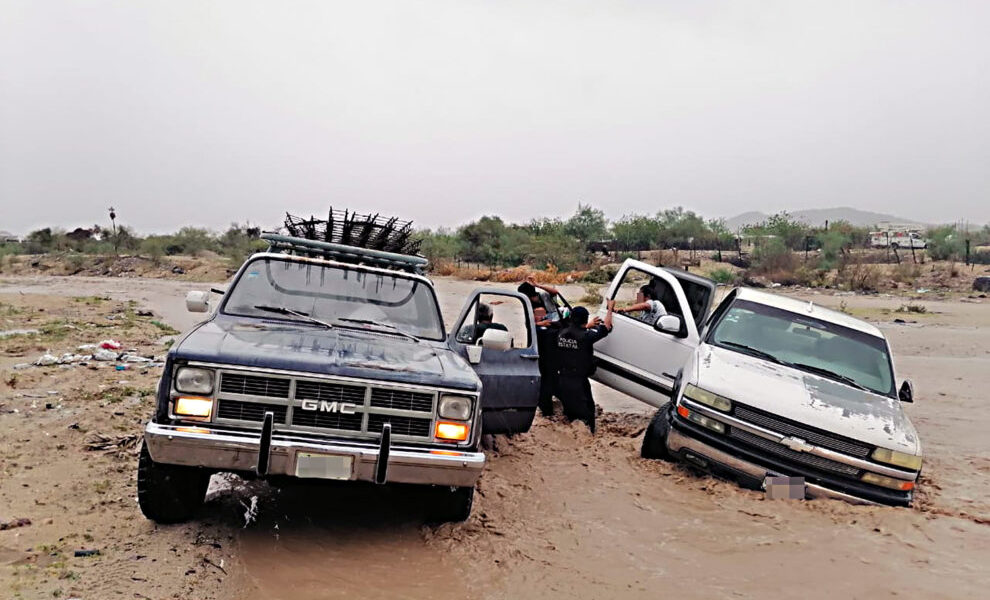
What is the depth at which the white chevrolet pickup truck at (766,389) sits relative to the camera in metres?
6.15

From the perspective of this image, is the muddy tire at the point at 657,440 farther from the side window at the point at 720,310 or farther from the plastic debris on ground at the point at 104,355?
the plastic debris on ground at the point at 104,355

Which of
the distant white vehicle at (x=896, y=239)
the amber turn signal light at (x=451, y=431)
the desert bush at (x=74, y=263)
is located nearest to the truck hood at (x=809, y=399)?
the amber turn signal light at (x=451, y=431)

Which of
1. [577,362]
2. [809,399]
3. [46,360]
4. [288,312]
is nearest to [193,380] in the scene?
[288,312]

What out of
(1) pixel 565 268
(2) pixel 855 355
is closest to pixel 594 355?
(2) pixel 855 355

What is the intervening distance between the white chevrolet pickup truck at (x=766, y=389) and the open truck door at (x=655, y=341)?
12 mm

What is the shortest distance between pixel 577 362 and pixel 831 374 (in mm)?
2474

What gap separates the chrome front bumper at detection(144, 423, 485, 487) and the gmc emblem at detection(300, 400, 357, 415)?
0.60 ft

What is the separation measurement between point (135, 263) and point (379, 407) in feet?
145

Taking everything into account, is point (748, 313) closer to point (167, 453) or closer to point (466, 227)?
point (167, 453)

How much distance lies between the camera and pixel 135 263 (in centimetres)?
4444

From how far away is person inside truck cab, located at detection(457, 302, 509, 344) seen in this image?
7280 millimetres

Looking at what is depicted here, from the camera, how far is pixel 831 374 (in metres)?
7.36

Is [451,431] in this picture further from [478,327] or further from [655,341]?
[655,341]

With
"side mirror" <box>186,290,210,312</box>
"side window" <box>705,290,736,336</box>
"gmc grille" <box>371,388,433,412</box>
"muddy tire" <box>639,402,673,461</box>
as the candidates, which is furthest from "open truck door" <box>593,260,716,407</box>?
"side mirror" <box>186,290,210,312</box>
